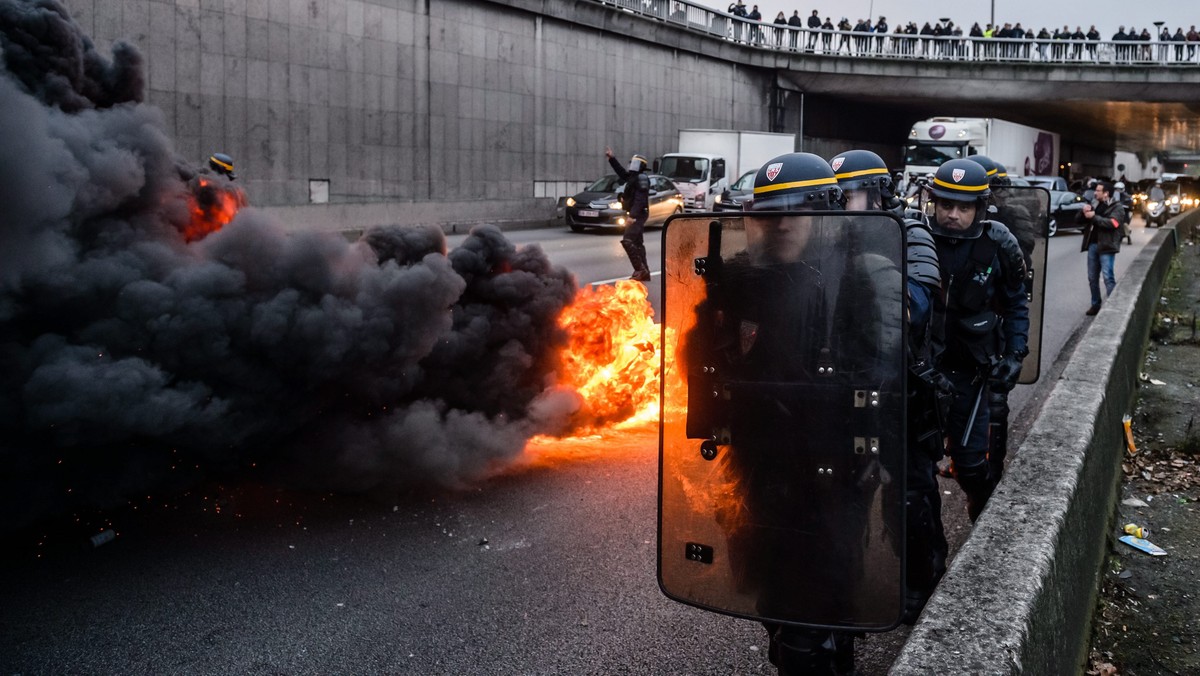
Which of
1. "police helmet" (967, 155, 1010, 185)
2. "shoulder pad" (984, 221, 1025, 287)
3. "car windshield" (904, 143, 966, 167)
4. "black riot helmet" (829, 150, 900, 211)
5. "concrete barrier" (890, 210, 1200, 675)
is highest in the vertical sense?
"car windshield" (904, 143, 966, 167)

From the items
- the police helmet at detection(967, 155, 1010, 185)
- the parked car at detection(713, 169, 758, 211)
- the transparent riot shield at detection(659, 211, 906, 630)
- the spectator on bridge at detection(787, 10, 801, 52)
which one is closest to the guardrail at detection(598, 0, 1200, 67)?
the spectator on bridge at detection(787, 10, 801, 52)

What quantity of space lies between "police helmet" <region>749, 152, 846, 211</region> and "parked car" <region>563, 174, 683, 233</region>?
1954cm

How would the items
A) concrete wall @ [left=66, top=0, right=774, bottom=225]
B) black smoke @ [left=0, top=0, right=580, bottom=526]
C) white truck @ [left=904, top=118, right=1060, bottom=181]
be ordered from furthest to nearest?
white truck @ [left=904, top=118, right=1060, bottom=181] < concrete wall @ [left=66, top=0, right=774, bottom=225] < black smoke @ [left=0, top=0, right=580, bottom=526]

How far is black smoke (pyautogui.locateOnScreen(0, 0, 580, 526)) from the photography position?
13.7ft

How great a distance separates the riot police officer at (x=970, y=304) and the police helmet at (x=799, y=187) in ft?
5.34

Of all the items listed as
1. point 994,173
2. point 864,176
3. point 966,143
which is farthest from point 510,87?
point 864,176

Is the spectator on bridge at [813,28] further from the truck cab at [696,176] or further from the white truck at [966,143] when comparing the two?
the truck cab at [696,176]

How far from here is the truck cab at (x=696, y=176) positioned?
27.6m

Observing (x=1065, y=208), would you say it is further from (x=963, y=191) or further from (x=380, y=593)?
(x=380, y=593)

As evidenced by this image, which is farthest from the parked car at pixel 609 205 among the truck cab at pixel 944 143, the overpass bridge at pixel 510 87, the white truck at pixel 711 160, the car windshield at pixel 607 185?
the truck cab at pixel 944 143

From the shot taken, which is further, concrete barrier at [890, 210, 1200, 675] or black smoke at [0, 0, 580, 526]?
black smoke at [0, 0, 580, 526]

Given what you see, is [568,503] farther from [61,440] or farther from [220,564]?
[61,440]

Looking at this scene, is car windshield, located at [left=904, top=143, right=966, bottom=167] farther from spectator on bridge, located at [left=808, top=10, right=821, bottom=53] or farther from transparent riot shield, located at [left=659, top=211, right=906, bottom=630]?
transparent riot shield, located at [left=659, top=211, right=906, bottom=630]

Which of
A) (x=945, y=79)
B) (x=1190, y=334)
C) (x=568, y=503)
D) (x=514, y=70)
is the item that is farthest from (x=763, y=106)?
(x=568, y=503)
